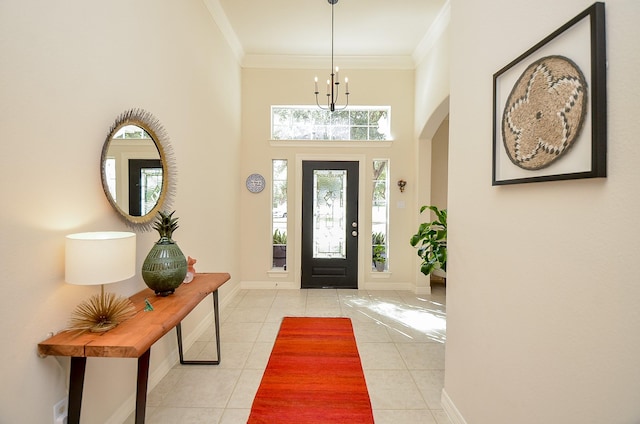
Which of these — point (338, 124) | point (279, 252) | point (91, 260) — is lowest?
point (279, 252)

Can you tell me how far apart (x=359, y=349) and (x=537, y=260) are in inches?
81.3

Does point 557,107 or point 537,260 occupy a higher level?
point 557,107

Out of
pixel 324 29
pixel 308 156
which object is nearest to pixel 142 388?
pixel 308 156

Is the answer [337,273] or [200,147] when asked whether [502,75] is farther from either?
[337,273]

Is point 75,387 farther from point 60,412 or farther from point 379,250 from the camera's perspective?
point 379,250

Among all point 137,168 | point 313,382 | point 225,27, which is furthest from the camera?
point 225,27

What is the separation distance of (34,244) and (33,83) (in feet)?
2.22

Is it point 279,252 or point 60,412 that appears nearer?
point 60,412

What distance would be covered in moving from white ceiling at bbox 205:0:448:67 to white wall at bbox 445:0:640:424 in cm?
192

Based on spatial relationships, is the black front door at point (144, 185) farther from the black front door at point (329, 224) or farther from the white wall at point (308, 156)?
the black front door at point (329, 224)

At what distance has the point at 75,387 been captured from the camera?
1325 millimetres

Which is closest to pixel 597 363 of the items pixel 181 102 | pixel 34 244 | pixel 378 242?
pixel 34 244

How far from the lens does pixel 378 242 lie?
16.2ft

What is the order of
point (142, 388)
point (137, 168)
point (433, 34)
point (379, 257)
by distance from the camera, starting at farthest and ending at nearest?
point (379, 257) < point (433, 34) < point (137, 168) < point (142, 388)
